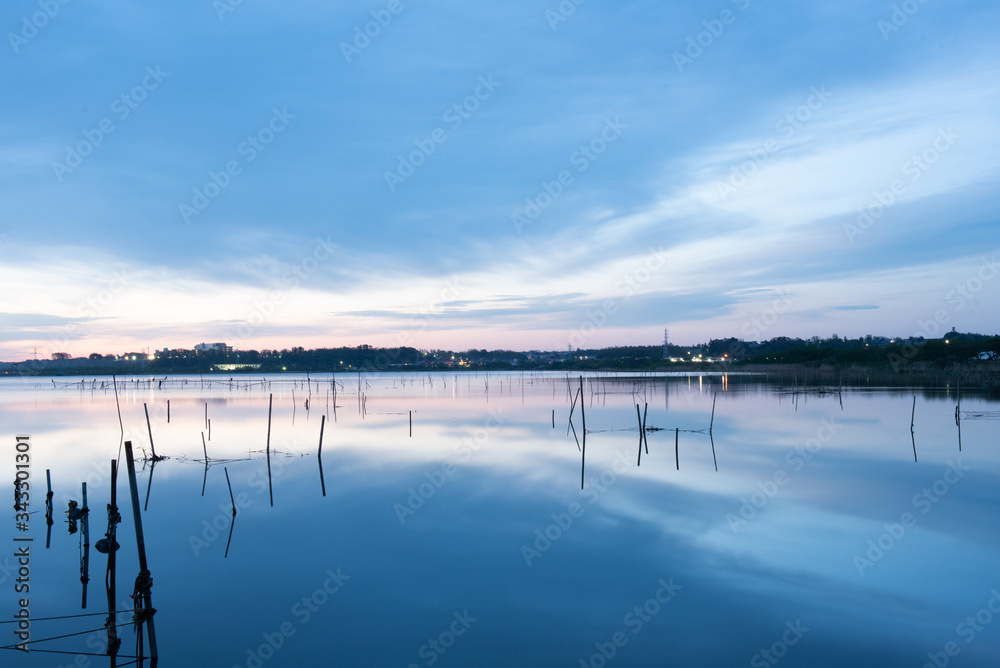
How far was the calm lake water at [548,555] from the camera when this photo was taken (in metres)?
7.27

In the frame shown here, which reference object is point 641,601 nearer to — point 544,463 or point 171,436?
point 544,463

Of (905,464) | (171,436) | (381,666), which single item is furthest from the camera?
(171,436)

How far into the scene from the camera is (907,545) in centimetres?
1056

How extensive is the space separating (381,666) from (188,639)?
2.33m

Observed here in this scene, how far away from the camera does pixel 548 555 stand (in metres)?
10.3

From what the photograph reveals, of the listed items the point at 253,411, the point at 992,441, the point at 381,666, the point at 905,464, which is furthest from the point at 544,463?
the point at 253,411

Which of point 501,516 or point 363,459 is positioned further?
point 363,459

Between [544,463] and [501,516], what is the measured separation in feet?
20.0

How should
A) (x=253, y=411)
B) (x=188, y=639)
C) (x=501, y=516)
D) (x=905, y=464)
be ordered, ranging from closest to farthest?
(x=188, y=639), (x=501, y=516), (x=905, y=464), (x=253, y=411)

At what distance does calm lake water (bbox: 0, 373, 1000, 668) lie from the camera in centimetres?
727

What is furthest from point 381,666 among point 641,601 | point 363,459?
point 363,459

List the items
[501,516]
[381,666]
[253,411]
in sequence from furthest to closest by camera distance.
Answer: [253,411], [501,516], [381,666]

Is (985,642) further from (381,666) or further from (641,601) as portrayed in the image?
(381,666)

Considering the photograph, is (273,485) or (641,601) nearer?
(641,601)
